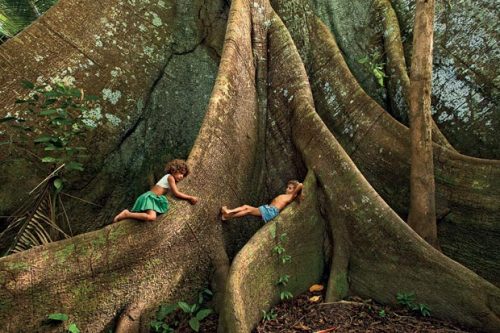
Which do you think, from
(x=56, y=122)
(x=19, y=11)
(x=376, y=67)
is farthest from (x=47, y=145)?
(x=19, y=11)

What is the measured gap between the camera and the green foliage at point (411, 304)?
331cm

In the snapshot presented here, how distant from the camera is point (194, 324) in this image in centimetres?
323

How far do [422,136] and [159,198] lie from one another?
7.43 feet

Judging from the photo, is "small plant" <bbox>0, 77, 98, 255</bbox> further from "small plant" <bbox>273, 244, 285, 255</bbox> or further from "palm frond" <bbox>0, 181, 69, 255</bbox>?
"small plant" <bbox>273, 244, 285, 255</bbox>

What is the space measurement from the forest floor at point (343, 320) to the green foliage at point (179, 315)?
99 mm

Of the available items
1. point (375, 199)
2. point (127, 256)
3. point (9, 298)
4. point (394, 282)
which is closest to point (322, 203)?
point (375, 199)

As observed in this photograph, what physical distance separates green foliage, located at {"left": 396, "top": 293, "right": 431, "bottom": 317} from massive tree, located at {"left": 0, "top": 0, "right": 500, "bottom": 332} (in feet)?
0.15

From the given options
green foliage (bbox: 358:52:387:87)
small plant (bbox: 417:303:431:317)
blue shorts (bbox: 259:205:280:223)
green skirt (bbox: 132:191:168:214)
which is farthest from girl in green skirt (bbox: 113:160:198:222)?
green foliage (bbox: 358:52:387:87)

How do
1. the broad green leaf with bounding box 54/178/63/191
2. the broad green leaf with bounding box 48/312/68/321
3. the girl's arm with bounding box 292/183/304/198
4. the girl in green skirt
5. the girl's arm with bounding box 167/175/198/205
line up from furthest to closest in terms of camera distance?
the broad green leaf with bounding box 54/178/63/191 < the girl's arm with bounding box 292/183/304/198 < the girl's arm with bounding box 167/175/198/205 < the girl in green skirt < the broad green leaf with bounding box 48/312/68/321

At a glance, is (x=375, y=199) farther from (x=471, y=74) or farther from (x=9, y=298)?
(x=9, y=298)

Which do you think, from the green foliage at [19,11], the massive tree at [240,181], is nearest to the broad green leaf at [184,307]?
the massive tree at [240,181]

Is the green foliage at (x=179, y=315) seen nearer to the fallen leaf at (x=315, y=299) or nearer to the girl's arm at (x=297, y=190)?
the fallen leaf at (x=315, y=299)

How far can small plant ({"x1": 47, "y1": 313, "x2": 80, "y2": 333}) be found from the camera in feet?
9.69

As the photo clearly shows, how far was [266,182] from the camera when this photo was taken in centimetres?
441
